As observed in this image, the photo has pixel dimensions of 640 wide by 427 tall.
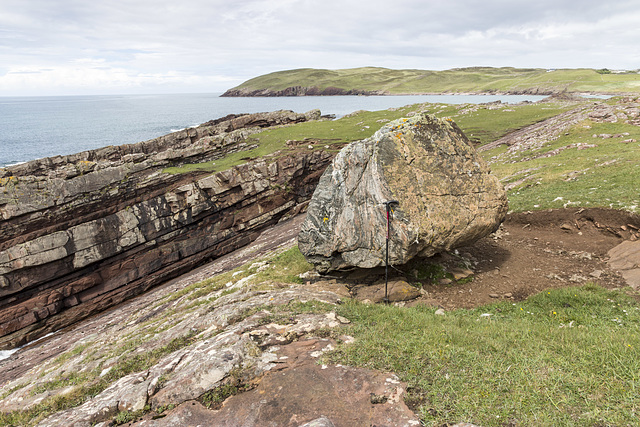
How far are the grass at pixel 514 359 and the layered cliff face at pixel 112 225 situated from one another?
31.6 metres

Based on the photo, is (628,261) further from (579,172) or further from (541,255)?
(579,172)

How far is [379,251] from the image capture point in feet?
51.8

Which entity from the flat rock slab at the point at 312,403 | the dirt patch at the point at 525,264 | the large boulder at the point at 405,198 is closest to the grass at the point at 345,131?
the large boulder at the point at 405,198

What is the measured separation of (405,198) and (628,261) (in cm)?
1087

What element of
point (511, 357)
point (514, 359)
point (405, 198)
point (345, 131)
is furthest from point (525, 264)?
point (345, 131)

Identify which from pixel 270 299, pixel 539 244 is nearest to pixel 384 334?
pixel 270 299

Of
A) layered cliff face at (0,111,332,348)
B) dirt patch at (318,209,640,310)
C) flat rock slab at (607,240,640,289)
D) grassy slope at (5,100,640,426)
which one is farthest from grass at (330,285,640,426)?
layered cliff face at (0,111,332,348)

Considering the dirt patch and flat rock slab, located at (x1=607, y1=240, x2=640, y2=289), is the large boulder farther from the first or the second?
flat rock slab, located at (x1=607, y1=240, x2=640, y2=289)

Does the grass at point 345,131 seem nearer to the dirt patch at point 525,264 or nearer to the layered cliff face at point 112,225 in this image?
the layered cliff face at point 112,225

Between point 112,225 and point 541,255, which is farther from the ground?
point 541,255

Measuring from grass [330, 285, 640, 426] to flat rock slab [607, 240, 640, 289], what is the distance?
1883 millimetres

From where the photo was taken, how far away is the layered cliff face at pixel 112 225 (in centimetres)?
3256

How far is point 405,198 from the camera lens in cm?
→ 1530

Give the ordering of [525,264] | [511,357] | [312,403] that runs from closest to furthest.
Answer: [312,403], [511,357], [525,264]
